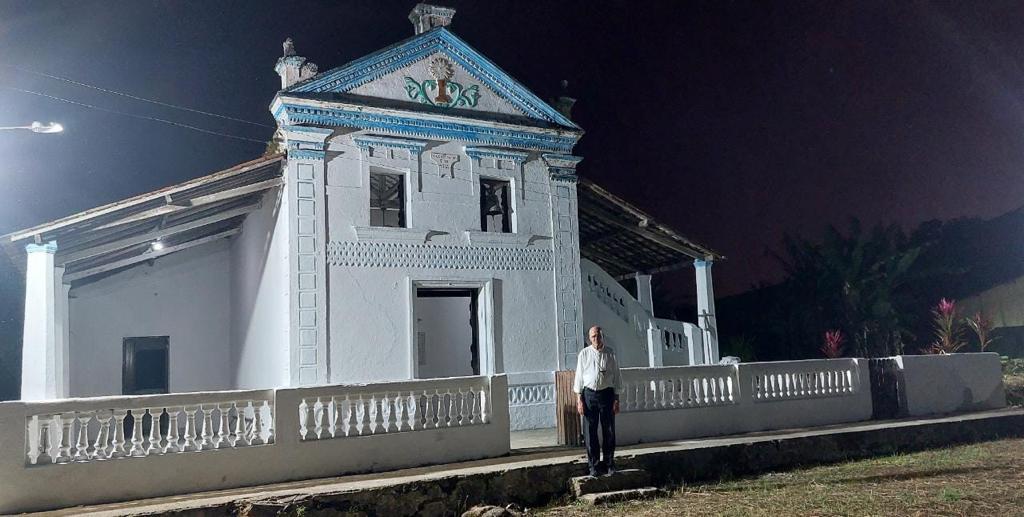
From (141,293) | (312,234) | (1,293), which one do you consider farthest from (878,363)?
(1,293)

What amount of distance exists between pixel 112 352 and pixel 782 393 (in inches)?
476

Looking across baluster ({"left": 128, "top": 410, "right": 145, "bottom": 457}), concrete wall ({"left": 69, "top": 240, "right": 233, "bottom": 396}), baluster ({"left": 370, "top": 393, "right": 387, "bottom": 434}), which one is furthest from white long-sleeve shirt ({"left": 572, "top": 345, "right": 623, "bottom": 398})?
concrete wall ({"left": 69, "top": 240, "right": 233, "bottom": 396})

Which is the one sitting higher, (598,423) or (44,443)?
(44,443)

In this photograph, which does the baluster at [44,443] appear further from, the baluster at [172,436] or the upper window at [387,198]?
the upper window at [387,198]

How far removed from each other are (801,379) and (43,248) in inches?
442

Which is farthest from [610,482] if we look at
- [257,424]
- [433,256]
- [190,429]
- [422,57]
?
[422,57]

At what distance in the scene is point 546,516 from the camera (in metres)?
7.69

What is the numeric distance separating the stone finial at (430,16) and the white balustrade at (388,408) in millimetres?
6914

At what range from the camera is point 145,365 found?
1500cm

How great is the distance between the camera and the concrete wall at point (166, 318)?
14.6 meters

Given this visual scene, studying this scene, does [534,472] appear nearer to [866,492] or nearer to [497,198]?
[866,492]

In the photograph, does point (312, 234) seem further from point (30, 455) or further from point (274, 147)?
point (30, 455)

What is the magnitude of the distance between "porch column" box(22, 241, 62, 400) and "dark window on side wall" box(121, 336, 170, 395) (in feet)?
13.2

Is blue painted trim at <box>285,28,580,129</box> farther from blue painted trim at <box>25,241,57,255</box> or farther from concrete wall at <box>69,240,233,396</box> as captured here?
concrete wall at <box>69,240,233,396</box>
